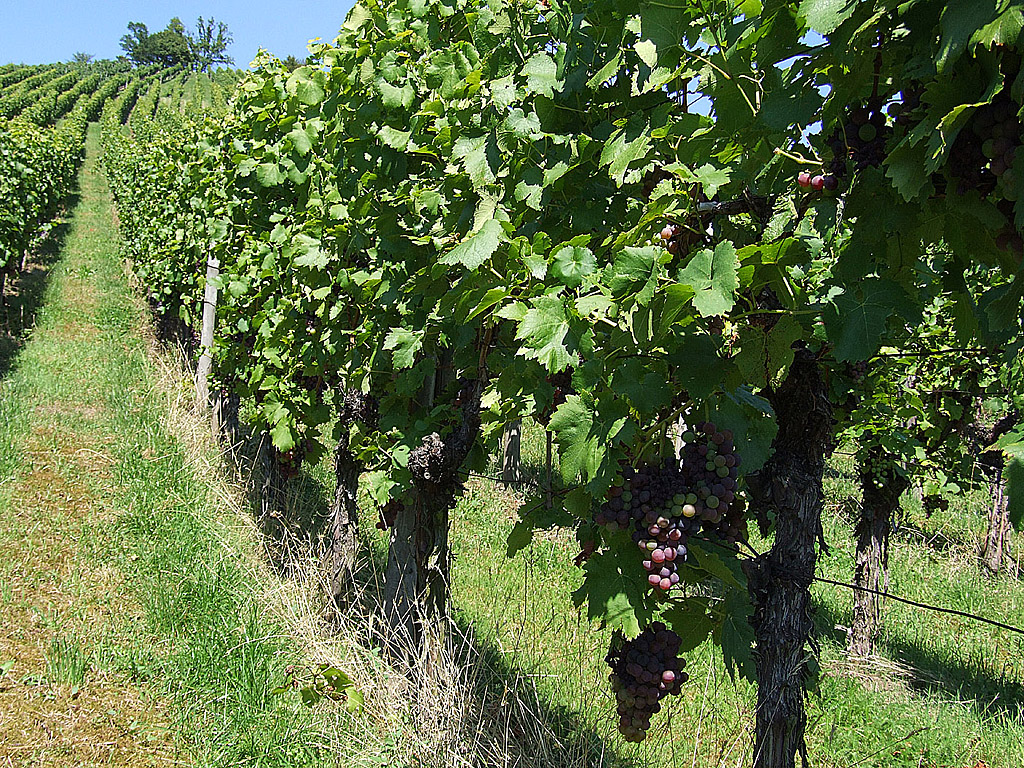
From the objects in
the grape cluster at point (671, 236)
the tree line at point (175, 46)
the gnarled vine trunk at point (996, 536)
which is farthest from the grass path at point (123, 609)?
the tree line at point (175, 46)

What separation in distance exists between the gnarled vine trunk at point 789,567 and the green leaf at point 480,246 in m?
0.85

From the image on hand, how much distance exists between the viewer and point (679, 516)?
1687mm

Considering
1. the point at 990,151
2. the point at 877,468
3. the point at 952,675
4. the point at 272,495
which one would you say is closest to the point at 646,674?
the point at 990,151

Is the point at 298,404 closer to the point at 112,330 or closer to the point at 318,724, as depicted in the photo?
the point at 318,724

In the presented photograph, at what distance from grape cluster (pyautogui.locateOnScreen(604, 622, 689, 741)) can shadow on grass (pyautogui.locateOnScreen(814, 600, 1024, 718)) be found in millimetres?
3707

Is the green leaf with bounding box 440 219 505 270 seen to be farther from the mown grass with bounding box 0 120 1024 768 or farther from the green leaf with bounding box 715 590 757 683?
the mown grass with bounding box 0 120 1024 768

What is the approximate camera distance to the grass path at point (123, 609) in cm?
344

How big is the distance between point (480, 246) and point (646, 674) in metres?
1.14

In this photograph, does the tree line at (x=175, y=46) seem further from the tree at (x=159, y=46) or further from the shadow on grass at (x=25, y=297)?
the shadow on grass at (x=25, y=297)

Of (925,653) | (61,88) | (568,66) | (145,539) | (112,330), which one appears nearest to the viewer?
(568,66)

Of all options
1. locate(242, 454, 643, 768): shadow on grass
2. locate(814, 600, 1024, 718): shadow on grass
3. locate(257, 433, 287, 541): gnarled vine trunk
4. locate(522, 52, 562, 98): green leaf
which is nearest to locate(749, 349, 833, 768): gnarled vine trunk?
locate(242, 454, 643, 768): shadow on grass

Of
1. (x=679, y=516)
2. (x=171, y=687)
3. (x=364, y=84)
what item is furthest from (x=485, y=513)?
(x=679, y=516)

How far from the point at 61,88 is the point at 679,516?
83934 mm

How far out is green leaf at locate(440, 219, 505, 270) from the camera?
2072 mm
